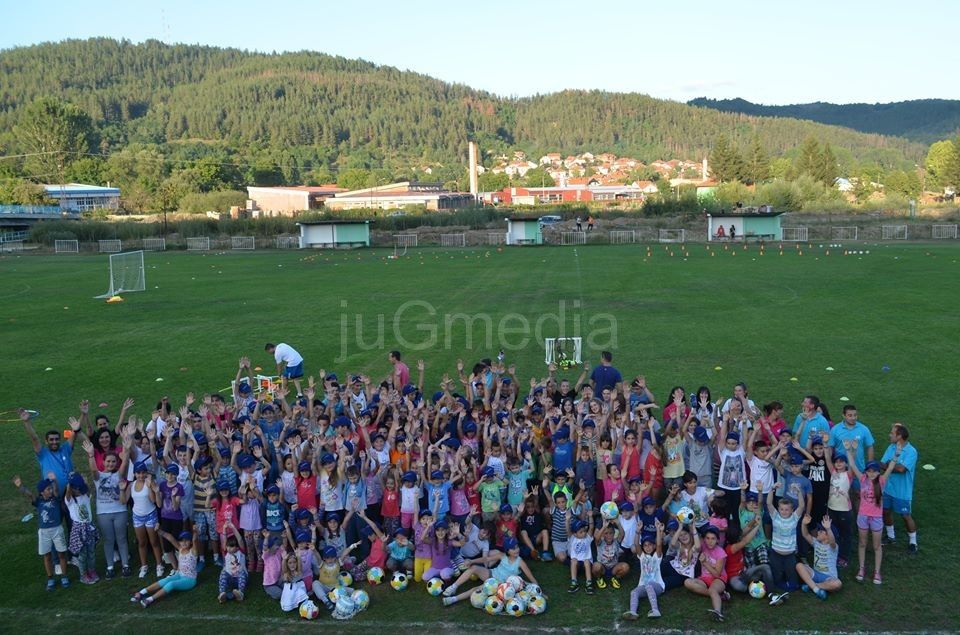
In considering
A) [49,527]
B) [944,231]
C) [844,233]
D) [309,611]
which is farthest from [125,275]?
[944,231]

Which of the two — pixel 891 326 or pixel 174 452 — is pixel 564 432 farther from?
pixel 891 326

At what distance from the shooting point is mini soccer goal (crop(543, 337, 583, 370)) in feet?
57.6

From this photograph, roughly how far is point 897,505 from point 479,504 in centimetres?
479

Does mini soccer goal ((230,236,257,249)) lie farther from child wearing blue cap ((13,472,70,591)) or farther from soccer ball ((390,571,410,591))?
soccer ball ((390,571,410,591))

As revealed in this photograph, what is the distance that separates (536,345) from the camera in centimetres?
2009

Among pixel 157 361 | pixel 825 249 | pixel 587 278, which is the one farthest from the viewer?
pixel 825 249

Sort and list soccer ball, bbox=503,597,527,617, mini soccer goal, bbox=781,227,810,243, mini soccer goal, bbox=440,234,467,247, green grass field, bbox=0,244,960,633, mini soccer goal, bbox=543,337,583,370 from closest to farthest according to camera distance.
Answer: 1. soccer ball, bbox=503,597,527,617
2. green grass field, bbox=0,244,960,633
3. mini soccer goal, bbox=543,337,583,370
4. mini soccer goal, bbox=781,227,810,243
5. mini soccer goal, bbox=440,234,467,247

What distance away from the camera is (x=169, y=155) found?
16812 cm

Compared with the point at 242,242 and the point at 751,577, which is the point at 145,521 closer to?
the point at 751,577

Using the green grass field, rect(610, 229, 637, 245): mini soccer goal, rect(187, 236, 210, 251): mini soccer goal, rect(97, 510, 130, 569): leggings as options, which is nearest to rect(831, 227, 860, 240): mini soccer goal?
the green grass field

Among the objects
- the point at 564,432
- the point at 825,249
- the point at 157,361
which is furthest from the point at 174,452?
the point at 825,249

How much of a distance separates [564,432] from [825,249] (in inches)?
1631

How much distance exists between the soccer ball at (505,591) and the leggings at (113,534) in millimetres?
4384

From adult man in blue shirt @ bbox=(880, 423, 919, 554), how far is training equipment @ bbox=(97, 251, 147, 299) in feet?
98.1
